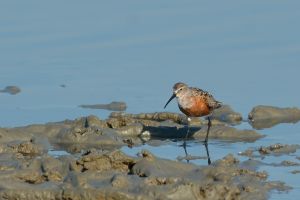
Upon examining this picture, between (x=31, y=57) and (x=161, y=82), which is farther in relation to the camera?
(x=31, y=57)

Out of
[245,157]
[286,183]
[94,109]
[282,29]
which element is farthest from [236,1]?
[286,183]

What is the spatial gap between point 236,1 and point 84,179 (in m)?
10.6

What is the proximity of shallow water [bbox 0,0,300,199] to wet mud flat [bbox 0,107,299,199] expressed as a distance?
72cm

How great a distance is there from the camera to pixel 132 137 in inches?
545

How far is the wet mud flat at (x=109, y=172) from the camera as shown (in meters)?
10.1

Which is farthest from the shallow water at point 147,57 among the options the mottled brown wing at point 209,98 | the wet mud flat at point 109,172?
the wet mud flat at point 109,172

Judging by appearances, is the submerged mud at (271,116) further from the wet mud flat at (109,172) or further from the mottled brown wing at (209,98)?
the wet mud flat at (109,172)

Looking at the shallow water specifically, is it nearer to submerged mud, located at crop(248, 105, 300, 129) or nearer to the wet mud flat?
submerged mud, located at crop(248, 105, 300, 129)

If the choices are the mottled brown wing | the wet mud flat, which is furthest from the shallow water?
the wet mud flat

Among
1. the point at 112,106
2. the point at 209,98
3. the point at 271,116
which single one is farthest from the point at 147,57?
the point at 271,116

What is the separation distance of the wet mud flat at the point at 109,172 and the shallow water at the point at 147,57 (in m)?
0.72

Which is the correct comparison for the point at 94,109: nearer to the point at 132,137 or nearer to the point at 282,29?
the point at 132,137

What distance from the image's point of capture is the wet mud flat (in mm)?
10102

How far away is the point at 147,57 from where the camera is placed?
1734 centimetres
